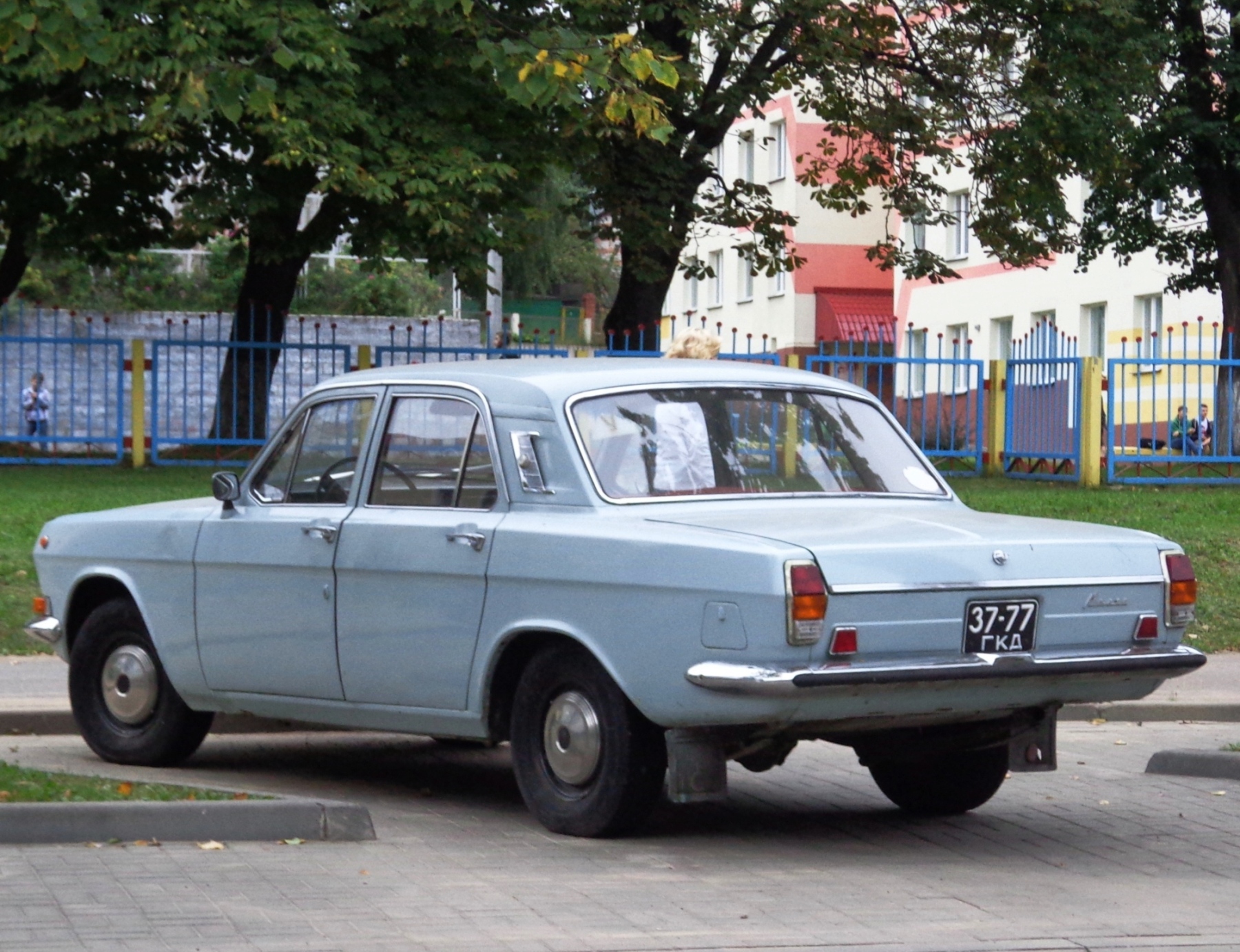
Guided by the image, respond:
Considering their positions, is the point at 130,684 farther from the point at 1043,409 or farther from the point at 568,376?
the point at 1043,409

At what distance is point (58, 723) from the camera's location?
33.8ft

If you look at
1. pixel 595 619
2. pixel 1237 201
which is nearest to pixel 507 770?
pixel 595 619

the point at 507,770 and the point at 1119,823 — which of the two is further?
the point at 507,770

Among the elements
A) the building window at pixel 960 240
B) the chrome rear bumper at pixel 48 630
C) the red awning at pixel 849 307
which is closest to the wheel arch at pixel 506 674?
the chrome rear bumper at pixel 48 630

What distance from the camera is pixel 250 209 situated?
2208cm

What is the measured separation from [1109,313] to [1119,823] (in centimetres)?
3650

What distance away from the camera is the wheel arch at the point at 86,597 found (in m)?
9.15

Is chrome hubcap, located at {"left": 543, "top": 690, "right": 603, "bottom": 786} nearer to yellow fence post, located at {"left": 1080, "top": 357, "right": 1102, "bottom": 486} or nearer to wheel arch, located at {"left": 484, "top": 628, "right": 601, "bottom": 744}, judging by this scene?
wheel arch, located at {"left": 484, "top": 628, "right": 601, "bottom": 744}

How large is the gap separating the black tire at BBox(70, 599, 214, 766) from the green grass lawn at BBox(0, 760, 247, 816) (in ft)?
3.54

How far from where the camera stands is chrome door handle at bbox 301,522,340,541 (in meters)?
8.05

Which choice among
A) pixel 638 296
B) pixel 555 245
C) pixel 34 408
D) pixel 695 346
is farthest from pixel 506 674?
pixel 555 245

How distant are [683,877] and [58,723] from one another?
4.63 metres

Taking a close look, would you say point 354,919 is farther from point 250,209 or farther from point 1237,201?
point 1237,201

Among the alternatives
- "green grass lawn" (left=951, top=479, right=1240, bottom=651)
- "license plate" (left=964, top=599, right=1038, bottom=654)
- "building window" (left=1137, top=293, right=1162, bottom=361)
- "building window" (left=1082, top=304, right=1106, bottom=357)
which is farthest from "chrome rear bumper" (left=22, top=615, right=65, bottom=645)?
"building window" (left=1082, top=304, right=1106, bottom=357)
